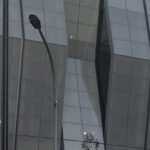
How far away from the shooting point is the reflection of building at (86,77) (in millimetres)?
37000

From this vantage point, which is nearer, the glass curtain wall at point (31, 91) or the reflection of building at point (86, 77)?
the glass curtain wall at point (31, 91)

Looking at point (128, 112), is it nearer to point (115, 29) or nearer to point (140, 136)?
point (140, 136)

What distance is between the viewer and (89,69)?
4209cm

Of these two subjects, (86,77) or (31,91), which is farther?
(86,77)

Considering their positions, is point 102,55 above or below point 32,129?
above

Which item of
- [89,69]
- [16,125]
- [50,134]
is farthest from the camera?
[89,69]

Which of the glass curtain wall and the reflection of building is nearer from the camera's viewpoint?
the glass curtain wall

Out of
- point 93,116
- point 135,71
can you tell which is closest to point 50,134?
point 93,116

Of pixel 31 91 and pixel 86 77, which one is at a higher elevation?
pixel 86 77

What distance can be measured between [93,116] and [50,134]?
12.9 ft

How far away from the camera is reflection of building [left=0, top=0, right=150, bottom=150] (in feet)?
121

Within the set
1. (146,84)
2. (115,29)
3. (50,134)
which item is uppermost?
(115,29)

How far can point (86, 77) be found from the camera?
41.7 m

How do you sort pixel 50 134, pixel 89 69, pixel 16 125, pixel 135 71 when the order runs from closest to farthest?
pixel 16 125 → pixel 50 134 → pixel 135 71 → pixel 89 69
